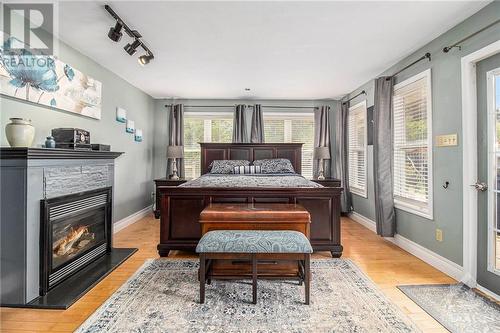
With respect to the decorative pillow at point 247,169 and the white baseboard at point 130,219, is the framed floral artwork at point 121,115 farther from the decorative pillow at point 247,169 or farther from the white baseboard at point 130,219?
the decorative pillow at point 247,169

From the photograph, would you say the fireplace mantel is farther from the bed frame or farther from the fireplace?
the bed frame

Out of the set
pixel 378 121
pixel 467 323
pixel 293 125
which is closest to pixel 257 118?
pixel 293 125

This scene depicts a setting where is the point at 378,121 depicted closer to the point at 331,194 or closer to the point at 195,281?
the point at 331,194

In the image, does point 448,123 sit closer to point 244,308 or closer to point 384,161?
point 384,161

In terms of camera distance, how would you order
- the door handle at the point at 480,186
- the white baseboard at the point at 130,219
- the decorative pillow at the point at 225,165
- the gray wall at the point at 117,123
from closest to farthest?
the door handle at the point at 480,186 < the gray wall at the point at 117,123 < the white baseboard at the point at 130,219 < the decorative pillow at the point at 225,165

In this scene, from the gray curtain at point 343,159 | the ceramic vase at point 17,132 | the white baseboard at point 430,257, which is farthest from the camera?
the gray curtain at point 343,159

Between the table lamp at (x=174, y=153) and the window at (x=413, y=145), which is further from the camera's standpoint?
the table lamp at (x=174, y=153)

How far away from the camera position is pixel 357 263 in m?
2.82

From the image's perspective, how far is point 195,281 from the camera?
7.80 feet

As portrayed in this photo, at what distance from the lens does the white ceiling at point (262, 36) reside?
2.22m

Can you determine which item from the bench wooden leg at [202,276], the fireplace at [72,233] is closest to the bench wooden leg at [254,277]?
the bench wooden leg at [202,276]

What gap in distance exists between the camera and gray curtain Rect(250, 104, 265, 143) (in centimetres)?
531

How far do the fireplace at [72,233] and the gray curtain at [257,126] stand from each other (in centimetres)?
296

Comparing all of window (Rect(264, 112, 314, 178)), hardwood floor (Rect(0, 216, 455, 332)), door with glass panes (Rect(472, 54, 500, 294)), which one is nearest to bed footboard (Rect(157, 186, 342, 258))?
hardwood floor (Rect(0, 216, 455, 332))
